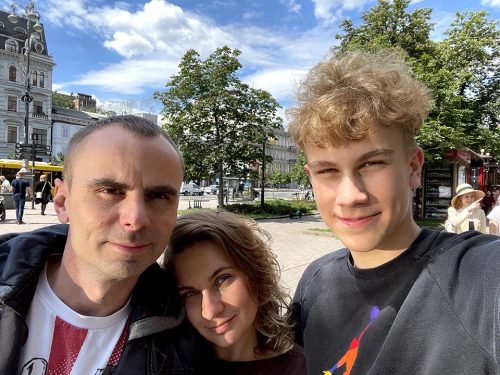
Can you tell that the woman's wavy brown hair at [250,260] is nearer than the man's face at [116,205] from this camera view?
No

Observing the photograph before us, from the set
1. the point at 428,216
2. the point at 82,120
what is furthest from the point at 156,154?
the point at 82,120

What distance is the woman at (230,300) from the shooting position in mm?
1915

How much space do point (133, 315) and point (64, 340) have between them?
0.90 feet

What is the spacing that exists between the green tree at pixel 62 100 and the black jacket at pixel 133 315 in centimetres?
8552

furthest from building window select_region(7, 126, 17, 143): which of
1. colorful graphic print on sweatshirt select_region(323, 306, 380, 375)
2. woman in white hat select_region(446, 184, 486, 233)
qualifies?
colorful graphic print on sweatshirt select_region(323, 306, 380, 375)

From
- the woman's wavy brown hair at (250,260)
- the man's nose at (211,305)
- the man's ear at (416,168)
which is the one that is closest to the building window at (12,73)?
the woman's wavy brown hair at (250,260)

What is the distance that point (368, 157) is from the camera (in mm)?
1485

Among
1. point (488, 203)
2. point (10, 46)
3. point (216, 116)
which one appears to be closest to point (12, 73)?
point (10, 46)

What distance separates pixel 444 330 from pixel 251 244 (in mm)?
1160

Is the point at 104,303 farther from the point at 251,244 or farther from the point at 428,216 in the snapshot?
the point at 428,216

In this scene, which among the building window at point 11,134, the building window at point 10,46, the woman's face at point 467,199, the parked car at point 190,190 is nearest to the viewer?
the woman's face at point 467,199

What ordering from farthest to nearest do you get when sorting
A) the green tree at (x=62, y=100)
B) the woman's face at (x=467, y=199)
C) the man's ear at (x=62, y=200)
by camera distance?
1. the green tree at (x=62, y=100)
2. the woman's face at (x=467, y=199)
3. the man's ear at (x=62, y=200)

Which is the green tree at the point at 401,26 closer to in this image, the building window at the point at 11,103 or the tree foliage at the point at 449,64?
the tree foliage at the point at 449,64

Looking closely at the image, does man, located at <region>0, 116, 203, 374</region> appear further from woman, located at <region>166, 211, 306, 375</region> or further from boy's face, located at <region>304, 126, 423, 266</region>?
boy's face, located at <region>304, 126, 423, 266</region>
